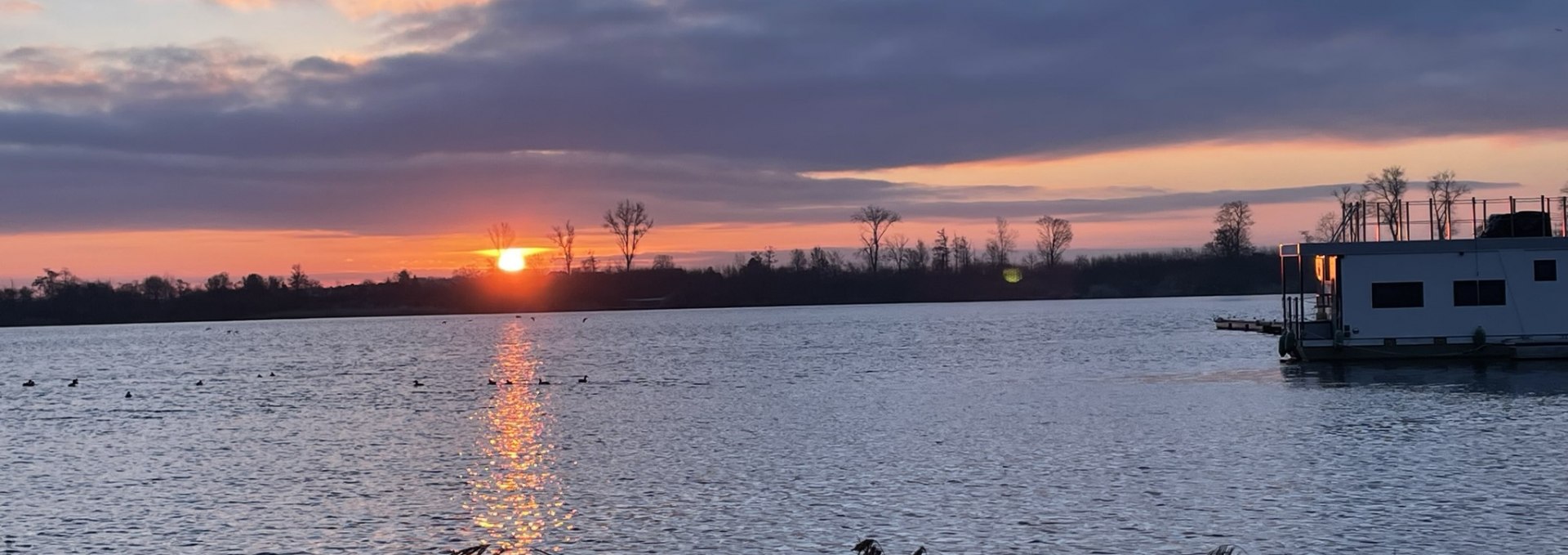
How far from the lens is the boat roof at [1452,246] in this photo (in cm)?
5050

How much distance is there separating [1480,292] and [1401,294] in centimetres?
275

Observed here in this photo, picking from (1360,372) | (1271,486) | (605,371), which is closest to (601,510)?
(1271,486)

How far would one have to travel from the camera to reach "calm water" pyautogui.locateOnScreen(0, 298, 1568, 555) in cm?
2169

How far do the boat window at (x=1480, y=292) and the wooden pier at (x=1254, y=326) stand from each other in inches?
908

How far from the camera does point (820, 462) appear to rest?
30.3 meters

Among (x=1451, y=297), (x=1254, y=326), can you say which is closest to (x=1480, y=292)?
(x=1451, y=297)

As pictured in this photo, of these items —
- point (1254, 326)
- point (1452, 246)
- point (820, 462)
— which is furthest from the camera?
point (1254, 326)

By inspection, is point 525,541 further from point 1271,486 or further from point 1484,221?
point 1484,221

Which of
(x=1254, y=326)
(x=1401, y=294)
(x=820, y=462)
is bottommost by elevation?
(x=820, y=462)

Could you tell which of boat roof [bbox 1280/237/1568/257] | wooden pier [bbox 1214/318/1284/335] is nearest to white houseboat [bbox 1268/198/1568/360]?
boat roof [bbox 1280/237/1568/257]

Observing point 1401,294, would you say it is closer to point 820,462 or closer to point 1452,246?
point 1452,246

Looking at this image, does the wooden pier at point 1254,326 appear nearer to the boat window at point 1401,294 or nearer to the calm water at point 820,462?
the calm water at point 820,462

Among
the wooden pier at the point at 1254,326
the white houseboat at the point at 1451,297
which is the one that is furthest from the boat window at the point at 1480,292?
the wooden pier at the point at 1254,326

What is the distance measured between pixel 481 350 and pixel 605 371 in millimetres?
38357
